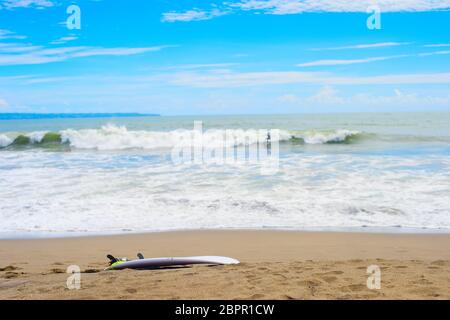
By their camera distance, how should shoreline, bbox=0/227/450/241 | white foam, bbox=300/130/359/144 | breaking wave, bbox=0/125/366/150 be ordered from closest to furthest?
shoreline, bbox=0/227/450/241 → breaking wave, bbox=0/125/366/150 → white foam, bbox=300/130/359/144

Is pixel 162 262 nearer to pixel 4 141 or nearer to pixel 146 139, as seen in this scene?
pixel 146 139

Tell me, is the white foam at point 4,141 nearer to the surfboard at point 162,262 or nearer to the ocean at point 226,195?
the ocean at point 226,195

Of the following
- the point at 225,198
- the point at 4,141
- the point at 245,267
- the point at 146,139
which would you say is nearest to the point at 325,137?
the point at 146,139

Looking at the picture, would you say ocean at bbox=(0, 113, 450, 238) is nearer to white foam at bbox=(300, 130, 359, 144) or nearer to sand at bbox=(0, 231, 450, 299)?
sand at bbox=(0, 231, 450, 299)

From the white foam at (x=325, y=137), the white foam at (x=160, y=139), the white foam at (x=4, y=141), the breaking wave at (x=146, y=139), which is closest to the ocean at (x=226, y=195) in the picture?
the white foam at (x=160, y=139)

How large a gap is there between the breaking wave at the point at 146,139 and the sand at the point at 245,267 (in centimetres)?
1886

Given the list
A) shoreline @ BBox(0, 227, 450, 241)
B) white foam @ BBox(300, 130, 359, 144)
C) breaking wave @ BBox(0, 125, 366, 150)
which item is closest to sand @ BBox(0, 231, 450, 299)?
shoreline @ BBox(0, 227, 450, 241)

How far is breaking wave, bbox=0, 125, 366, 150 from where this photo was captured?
88.6 feet

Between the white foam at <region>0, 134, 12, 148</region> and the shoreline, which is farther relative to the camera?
the white foam at <region>0, 134, 12, 148</region>

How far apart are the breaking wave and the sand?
18855 millimetres

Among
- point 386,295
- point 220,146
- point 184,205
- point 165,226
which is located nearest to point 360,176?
point 184,205

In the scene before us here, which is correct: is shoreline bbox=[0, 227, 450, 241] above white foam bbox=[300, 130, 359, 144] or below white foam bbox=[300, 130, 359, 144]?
below

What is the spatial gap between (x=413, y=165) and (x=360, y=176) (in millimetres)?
3130
